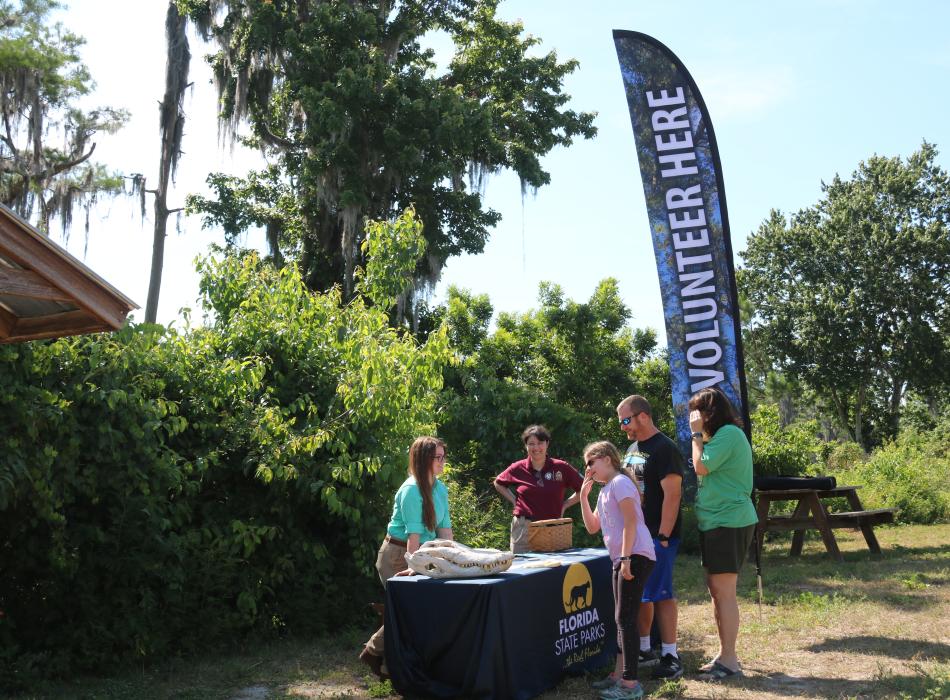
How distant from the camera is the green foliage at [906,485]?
15906 millimetres

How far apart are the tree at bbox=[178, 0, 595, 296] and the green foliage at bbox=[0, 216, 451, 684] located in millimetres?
10158

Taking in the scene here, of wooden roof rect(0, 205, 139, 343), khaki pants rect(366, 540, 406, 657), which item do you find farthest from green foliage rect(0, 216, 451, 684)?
khaki pants rect(366, 540, 406, 657)

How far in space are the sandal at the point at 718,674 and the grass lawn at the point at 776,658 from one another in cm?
9

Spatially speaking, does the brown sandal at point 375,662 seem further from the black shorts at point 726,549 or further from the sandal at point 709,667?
the black shorts at point 726,549

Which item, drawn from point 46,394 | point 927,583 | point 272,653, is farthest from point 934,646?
point 46,394

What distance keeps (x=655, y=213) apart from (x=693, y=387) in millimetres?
2037

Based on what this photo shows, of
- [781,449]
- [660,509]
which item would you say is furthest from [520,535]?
[781,449]

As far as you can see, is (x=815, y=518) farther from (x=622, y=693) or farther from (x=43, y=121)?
(x=43, y=121)

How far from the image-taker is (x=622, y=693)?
5355 millimetres

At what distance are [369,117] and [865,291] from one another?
2696 cm

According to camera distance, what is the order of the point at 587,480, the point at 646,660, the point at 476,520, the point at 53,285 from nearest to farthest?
the point at 53,285
the point at 587,480
the point at 646,660
the point at 476,520

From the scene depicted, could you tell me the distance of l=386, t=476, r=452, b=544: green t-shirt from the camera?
588cm

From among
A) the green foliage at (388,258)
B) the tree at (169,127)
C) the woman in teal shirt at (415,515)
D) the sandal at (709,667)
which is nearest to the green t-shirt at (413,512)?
the woman in teal shirt at (415,515)

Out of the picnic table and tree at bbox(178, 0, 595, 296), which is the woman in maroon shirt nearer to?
the picnic table
